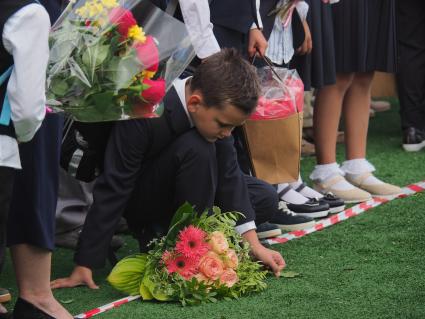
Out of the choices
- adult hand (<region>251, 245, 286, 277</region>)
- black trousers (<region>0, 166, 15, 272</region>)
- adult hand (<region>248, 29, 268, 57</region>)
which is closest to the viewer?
black trousers (<region>0, 166, 15, 272</region>)

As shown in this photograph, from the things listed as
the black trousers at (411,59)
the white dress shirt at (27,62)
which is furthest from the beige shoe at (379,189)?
the white dress shirt at (27,62)

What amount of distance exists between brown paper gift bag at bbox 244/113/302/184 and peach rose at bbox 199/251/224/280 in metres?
0.95

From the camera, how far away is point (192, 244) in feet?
10.9

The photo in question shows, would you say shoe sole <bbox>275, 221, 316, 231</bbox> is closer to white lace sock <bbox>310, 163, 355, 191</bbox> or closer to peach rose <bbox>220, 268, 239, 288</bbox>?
white lace sock <bbox>310, 163, 355, 191</bbox>

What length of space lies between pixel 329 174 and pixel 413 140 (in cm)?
132

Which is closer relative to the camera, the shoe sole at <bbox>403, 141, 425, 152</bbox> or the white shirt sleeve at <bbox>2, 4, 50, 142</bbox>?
the white shirt sleeve at <bbox>2, 4, 50, 142</bbox>

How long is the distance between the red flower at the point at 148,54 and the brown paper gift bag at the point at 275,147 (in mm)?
1258

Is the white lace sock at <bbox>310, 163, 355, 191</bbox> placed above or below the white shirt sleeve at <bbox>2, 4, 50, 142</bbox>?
below

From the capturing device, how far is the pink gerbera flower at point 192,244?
330 cm

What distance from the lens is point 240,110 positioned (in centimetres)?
336

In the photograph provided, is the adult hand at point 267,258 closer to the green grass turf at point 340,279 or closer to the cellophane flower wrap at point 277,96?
the green grass turf at point 340,279

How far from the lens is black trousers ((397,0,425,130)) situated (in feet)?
20.9

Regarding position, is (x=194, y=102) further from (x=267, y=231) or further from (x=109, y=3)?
(x=267, y=231)

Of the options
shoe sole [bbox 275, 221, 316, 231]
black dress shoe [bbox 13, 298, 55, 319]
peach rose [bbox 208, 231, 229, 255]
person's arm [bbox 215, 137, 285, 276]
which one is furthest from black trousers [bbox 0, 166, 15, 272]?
shoe sole [bbox 275, 221, 316, 231]
